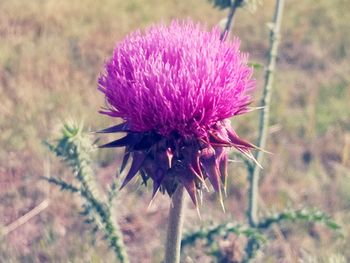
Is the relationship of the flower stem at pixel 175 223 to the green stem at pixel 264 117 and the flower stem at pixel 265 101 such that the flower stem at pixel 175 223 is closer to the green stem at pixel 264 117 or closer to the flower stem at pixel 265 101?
the green stem at pixel 264 117

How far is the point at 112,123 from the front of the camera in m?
4.83

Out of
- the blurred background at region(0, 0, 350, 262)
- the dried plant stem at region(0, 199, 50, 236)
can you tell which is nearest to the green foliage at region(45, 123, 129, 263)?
the blurred background at region(0, 0, 350, 262)

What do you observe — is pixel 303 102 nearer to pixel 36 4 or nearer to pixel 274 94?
pixel 274 94

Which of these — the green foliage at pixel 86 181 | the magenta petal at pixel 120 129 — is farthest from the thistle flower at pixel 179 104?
the green foliage at pixel 86 181

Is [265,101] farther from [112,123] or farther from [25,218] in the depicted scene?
[112,123]

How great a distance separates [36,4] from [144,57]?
17.1 ft

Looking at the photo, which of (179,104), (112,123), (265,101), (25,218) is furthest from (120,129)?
(112,123)

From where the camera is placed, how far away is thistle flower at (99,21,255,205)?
1901 mm

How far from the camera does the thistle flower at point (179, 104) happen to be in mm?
1901

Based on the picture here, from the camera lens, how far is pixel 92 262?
3.07 meters

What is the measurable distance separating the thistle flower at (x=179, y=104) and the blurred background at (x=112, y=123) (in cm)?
97

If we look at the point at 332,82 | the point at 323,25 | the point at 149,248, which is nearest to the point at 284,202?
the point at 149,248

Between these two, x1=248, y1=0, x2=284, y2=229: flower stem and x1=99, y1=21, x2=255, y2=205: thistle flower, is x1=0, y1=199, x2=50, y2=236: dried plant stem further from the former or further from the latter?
x1=99, y1=21, x2=255, y2=205: thistle flower

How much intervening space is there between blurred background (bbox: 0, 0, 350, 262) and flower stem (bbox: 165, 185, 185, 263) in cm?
98
